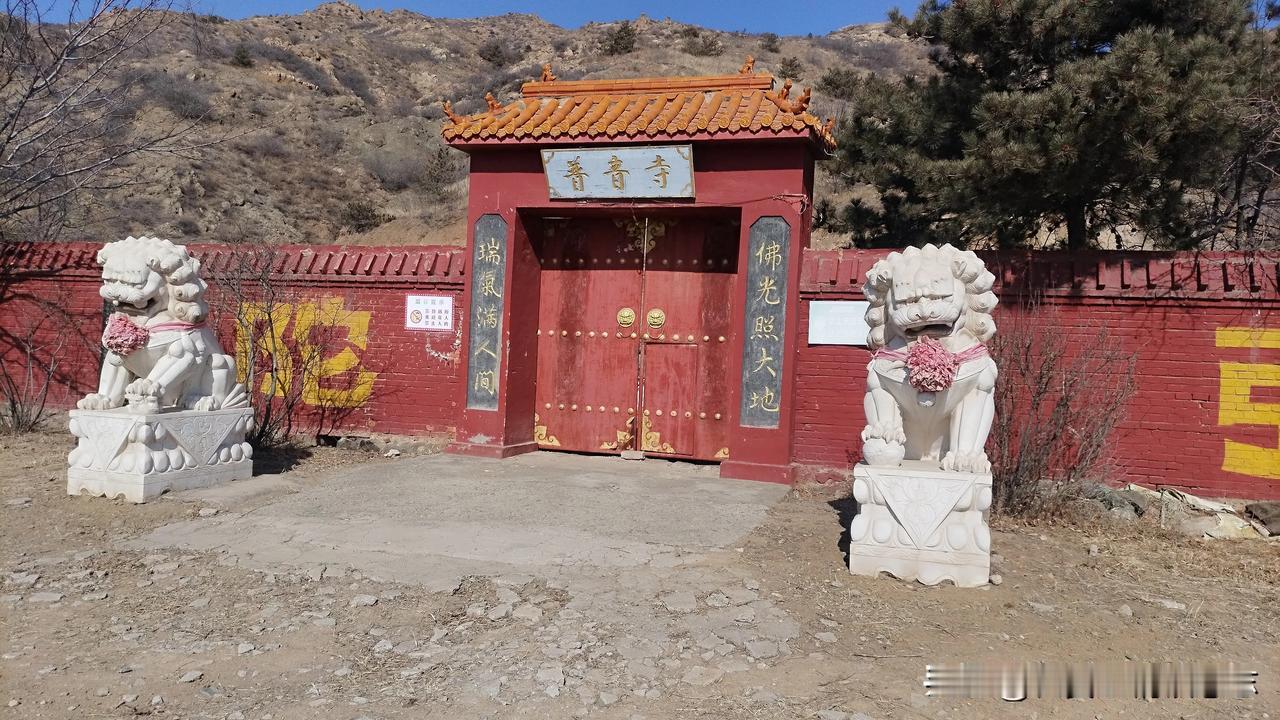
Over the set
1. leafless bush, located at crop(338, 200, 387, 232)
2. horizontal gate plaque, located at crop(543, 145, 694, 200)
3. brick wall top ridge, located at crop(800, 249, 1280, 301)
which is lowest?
brick wall top ridge, located at crop(800, 249, 1280, 301)

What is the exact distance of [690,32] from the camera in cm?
4184

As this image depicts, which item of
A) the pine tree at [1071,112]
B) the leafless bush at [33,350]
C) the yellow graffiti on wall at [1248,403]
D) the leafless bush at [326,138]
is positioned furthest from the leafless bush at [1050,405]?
the leafless bush at [326,138]

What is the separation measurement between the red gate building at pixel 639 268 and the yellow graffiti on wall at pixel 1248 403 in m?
3.52

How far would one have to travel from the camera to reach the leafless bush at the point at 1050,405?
6.73 m

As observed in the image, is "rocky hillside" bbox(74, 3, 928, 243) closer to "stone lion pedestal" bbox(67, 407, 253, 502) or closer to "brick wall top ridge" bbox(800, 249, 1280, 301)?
"stone lion pedestal" bbox(67, 407, 253, 502)

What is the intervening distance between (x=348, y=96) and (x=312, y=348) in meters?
29.3

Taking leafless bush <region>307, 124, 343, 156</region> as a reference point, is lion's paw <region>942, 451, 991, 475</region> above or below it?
below

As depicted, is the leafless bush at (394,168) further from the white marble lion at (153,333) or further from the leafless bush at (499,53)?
the white marble lion at (153,333)

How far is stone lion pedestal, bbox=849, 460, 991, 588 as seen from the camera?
479cm

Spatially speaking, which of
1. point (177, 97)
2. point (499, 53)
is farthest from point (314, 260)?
point (499, 53)

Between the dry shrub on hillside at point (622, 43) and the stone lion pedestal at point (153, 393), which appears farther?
the dry shrub on hillside at point (622, 43)

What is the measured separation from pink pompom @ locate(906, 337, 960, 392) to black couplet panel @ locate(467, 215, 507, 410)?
4.85 meters

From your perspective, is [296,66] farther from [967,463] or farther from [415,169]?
[967,463]

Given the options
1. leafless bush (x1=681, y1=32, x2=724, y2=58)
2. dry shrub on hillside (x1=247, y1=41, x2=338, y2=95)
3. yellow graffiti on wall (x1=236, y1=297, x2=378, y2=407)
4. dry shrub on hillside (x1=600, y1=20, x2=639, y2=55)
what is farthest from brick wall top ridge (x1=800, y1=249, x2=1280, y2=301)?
dry shrub on hillside (x1=247, y1=41, x2=338, y2=95)
